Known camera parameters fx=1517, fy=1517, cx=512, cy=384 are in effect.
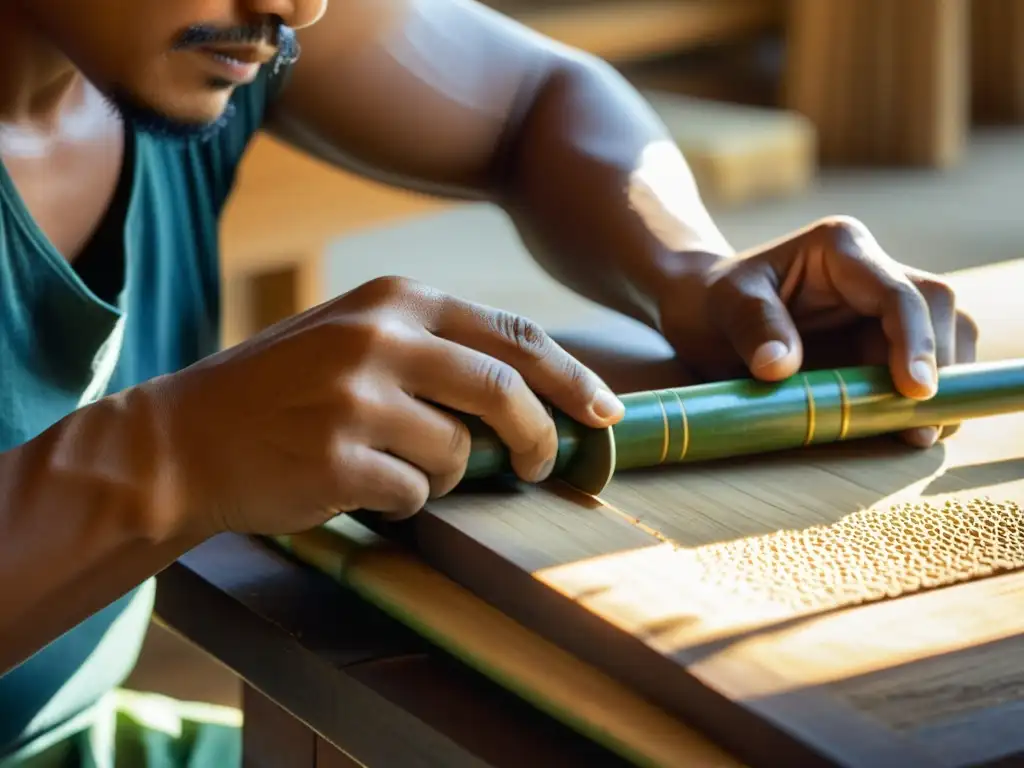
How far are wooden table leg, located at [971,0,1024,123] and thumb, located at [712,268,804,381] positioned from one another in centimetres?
390

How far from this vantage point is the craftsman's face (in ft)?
3.09

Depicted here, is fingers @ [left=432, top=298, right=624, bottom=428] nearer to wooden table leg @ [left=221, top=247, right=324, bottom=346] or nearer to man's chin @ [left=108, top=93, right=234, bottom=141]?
man's chin @ [left=108, top=93, right=234, bottom=141]

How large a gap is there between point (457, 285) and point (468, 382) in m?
2.67

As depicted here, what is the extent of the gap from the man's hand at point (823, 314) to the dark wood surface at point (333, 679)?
0.98ft

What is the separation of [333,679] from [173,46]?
45 centimetres

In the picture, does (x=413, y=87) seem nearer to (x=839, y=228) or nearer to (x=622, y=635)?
(x=839, y=228)

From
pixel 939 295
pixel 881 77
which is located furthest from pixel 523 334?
pixel 881 77

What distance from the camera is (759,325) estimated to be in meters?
0.96

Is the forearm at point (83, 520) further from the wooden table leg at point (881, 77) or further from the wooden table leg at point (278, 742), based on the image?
the wooden table leg at point (881, 77)

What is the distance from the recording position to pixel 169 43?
0.97m

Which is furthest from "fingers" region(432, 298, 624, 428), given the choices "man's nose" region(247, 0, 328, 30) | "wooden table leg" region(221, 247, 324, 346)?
"wooden table leg" region(221, 247, 324, 346)

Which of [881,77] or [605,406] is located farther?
[881,77]

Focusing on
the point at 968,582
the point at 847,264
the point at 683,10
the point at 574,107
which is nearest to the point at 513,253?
the point at 683,10

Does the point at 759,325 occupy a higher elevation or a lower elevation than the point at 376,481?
higher
